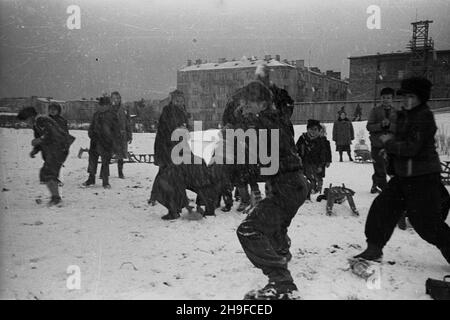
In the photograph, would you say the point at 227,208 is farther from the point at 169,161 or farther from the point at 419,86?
the point at 419,86

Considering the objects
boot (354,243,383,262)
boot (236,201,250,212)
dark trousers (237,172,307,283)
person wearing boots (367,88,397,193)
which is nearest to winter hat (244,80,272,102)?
dark trousers (237,172,307,283)

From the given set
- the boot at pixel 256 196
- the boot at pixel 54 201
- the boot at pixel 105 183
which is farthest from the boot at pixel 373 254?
the boot at pixel 105 183

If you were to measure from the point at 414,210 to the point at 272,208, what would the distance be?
4.98 ft

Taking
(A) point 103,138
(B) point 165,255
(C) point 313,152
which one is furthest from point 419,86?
(A) point 103,138

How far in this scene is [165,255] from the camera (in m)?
4.54

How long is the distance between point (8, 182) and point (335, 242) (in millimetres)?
7800

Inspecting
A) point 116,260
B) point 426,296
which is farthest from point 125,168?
point 426,296

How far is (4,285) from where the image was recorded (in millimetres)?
3539

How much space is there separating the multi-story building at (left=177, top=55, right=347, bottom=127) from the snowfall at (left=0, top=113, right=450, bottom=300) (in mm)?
20646

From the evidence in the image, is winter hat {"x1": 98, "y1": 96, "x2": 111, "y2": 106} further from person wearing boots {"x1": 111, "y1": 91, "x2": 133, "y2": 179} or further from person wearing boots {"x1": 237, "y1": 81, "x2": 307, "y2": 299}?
person wearing boots {"x1": 237, "y1": 81, "x2": 307, "y2": 299}

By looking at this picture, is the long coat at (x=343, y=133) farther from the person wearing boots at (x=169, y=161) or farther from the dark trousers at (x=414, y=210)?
the dark trousers at (x=414, y=210)

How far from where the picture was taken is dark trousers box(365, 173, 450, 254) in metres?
3.89
